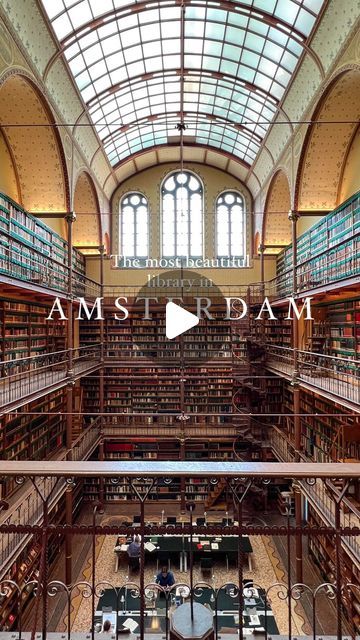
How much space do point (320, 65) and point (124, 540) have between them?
10.6m

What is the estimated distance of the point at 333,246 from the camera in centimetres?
754

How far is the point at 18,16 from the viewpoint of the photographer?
672cm

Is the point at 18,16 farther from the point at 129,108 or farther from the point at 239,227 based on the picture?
the point at 239,227

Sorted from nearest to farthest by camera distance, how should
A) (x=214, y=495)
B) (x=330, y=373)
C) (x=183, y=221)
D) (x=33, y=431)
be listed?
(x=330, y=373) → (x=33, y=431) → (x=214, y=495) → (x=183, y=221)

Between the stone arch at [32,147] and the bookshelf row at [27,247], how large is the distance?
670mm

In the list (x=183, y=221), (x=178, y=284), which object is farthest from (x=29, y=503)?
(x=183, y=221)

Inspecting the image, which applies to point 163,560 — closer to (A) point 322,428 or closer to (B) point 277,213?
(A) point 322,428

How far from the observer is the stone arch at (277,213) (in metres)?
12.8

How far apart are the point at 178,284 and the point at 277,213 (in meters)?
4.01

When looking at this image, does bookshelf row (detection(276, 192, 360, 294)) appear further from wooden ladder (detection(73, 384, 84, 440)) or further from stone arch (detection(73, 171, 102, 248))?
wooden ladder (detection(73, 384, 84, 440))

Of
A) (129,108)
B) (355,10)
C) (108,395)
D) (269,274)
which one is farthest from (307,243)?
(108,395)

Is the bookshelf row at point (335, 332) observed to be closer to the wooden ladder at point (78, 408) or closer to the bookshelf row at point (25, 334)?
the wooden ladder at point (78, 408)

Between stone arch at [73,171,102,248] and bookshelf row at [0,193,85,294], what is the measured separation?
178 centimetres

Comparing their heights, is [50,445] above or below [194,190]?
below
